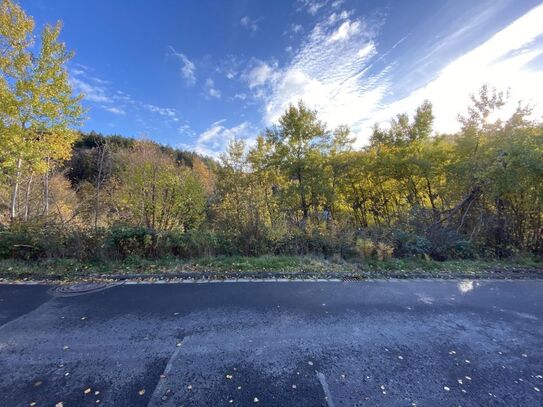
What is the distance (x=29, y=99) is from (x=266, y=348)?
1116cm

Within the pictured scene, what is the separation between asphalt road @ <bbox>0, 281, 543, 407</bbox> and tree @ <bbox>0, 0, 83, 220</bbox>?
586 cm

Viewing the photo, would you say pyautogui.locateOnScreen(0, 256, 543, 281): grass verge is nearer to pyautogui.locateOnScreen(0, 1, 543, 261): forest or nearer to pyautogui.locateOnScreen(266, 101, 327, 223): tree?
pyautogui.locateOnScreen(0, 1, 543, 261): forest

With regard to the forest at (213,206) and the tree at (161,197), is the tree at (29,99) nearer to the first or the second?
the forest at (213,206)

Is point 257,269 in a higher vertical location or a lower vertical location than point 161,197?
lower

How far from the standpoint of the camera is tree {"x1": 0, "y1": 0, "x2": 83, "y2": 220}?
761cm

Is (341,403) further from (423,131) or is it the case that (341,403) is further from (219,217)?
(423,131)

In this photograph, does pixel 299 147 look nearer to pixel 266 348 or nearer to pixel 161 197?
pixel 161 197

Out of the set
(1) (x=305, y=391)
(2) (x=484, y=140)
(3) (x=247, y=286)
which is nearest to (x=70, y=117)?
(3) (x=247, y=286)

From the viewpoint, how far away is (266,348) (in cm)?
282

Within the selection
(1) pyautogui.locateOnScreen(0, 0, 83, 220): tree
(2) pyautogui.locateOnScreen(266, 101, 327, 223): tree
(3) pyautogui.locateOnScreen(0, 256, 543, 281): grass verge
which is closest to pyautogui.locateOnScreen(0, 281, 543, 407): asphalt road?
(3) pyautogui.locateOnScreen(0, 256, 543, 281): grass verge

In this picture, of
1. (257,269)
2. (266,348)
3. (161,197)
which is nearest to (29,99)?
(161,197)

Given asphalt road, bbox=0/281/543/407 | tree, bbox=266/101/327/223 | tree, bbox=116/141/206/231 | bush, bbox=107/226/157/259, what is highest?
tree, bbox=266/101/327/223

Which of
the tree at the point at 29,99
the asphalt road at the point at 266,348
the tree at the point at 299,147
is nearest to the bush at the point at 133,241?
the asphalt road at the point at 266,348

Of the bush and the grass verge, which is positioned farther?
the bush
